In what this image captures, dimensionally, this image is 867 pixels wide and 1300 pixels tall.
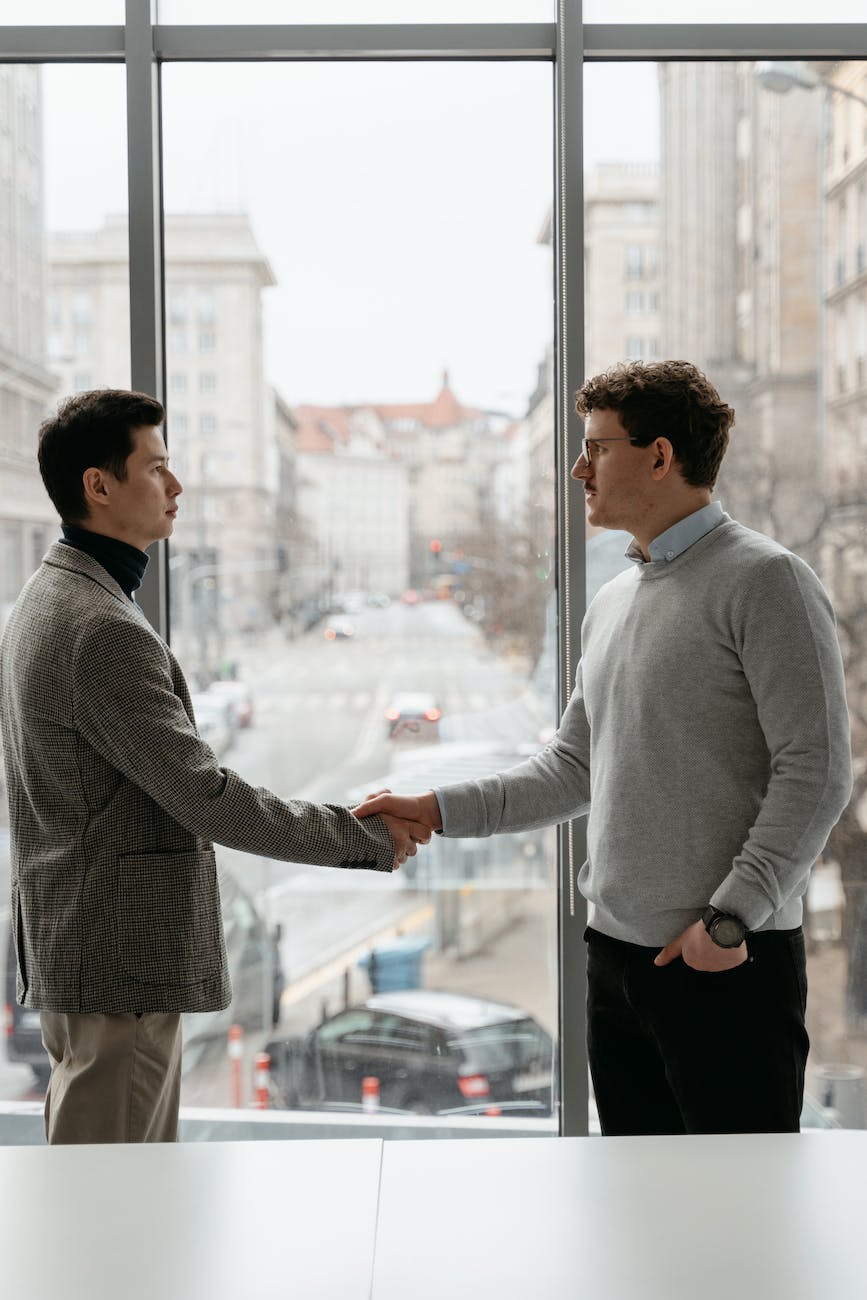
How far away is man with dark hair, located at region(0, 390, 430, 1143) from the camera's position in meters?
1.83

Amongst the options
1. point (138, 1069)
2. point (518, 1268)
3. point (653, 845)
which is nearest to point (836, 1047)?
point (653, 845)

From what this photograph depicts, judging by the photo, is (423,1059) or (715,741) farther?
(423,1059)

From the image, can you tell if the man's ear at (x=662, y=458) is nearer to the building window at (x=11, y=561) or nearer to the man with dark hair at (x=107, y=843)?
the man with dark hair at (x=107, y=843)

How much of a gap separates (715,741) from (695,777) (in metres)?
0.06

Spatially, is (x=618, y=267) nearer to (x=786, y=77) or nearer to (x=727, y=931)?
(x=786, y=77)

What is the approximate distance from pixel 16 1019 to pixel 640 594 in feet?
5.48

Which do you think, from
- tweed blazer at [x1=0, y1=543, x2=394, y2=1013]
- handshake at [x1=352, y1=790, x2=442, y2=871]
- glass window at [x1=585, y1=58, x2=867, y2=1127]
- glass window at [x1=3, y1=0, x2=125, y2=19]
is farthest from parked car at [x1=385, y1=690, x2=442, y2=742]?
glass window at [x1=3, y1=0, x2=125, y2=19]

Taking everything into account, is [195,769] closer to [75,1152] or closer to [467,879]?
[75,1152]

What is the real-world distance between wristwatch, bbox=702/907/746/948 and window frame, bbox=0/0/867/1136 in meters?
0.81

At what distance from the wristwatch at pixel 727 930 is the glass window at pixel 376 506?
922mm

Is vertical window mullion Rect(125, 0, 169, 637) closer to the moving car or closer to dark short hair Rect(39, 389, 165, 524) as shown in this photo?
the moving car

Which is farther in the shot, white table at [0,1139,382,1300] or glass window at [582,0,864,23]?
glass window at [582,0,864,23]

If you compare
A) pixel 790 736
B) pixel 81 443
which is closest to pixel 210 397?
pixel 81 443

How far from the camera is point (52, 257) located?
256 centimetres
